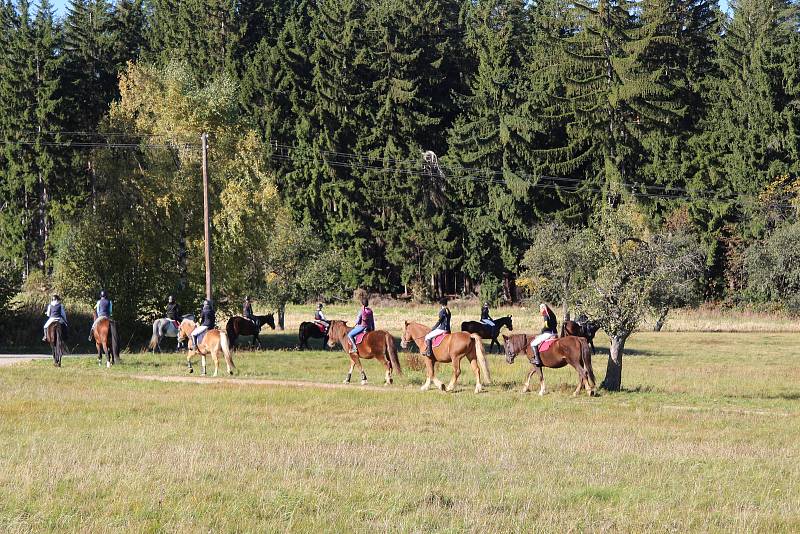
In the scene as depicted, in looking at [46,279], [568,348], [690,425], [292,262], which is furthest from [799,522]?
[46,279]

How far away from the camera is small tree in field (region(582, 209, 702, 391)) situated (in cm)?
2661

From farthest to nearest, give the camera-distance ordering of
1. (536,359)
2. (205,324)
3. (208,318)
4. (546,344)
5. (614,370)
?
(208,318) < (205,324) < (614,370) < (536,359) < (546,344)

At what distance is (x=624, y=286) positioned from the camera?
1055 inches

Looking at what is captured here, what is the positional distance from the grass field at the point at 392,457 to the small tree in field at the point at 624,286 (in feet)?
5.42

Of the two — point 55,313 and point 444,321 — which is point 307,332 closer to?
point 55,313

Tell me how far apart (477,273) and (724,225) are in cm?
1862

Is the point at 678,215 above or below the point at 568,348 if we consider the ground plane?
above

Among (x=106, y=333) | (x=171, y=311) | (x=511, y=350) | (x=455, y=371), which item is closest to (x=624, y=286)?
(x=511, y=350)

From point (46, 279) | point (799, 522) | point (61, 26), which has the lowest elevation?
point (799, 522)

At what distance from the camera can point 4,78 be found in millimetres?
88125

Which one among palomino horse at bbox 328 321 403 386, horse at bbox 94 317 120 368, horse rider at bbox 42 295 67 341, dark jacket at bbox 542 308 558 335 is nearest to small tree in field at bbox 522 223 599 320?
palomino horse at bbox 328 321 403 386

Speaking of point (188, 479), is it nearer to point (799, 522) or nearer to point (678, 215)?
point (799, 522)

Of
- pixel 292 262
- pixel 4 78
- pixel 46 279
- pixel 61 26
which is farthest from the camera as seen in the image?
pixel 61 26

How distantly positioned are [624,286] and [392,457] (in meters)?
12.6
